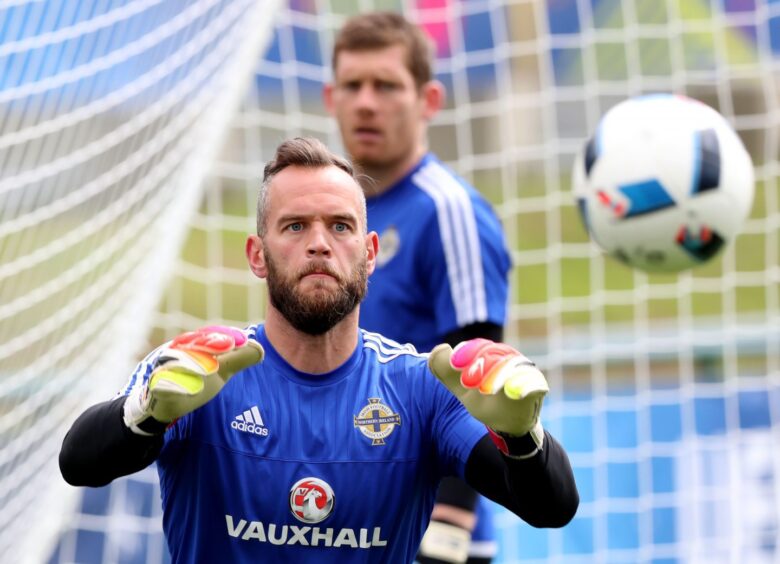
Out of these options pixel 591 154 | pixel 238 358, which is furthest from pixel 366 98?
pixel 238 358

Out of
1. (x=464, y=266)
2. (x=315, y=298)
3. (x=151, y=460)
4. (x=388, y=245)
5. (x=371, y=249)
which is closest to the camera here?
(x=151, y=460)

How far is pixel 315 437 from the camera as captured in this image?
113 inches

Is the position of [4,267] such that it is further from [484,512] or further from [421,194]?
[484,512]

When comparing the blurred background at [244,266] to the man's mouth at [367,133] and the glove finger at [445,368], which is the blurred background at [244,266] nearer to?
the man's mouth at [367,133]

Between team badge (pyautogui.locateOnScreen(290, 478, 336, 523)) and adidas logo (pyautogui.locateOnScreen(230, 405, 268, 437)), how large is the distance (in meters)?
0.15

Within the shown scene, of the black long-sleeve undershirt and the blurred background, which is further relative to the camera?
the blurred background

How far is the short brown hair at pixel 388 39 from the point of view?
4.33 meters

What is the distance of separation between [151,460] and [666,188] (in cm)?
233

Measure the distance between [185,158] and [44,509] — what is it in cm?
174

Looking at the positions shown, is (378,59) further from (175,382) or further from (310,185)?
(175,382)

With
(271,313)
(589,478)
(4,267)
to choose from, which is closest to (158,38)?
(4,267)

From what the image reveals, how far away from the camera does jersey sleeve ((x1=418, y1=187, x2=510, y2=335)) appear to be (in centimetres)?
392

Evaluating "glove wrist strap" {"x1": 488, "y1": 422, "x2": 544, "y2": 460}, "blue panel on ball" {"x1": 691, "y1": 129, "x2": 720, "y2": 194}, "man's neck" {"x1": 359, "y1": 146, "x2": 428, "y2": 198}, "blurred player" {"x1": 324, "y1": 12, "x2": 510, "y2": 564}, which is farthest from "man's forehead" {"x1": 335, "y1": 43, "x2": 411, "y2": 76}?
"glove wrist strap" {"x1": 488, "y1": 422, "x2": 544, "y2": 460}

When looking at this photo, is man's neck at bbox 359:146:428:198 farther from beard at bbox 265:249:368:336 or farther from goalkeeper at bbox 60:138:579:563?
beard at bbox 265:249:368:336
